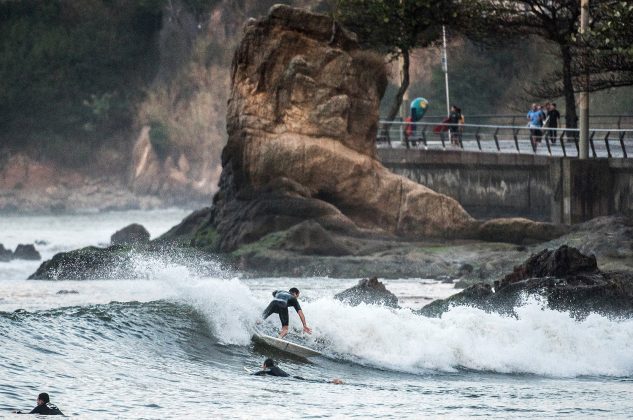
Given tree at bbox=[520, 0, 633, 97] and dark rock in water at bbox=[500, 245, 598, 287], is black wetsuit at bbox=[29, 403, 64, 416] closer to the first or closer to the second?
dark rock in water at bbox=[500, 245, 598, 287]

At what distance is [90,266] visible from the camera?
47.3 metres

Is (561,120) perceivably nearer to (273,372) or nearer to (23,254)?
(23,254)

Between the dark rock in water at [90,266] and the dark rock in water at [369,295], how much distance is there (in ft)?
39.6

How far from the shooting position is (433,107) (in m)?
96.5

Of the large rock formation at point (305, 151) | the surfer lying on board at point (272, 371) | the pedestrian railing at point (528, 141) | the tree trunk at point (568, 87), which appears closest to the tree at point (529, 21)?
the tree trunk at point (568, 87)

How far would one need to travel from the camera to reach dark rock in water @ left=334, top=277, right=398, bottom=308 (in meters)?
34.9

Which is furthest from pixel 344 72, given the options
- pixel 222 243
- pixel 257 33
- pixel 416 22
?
pixel 416 22

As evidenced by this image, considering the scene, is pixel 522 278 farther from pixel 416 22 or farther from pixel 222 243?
pixel 416 22

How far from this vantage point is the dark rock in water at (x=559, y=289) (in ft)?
105

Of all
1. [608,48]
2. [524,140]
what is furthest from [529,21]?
[608,48]

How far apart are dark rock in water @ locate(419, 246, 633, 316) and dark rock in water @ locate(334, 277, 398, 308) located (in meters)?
0.95

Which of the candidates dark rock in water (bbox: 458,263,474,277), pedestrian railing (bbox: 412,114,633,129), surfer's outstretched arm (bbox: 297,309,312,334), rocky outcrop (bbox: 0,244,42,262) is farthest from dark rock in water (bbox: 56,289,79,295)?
pedestrian railing (bbox: 412,114,633,129)

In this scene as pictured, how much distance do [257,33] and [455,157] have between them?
1199cm

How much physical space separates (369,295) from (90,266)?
1395cm
